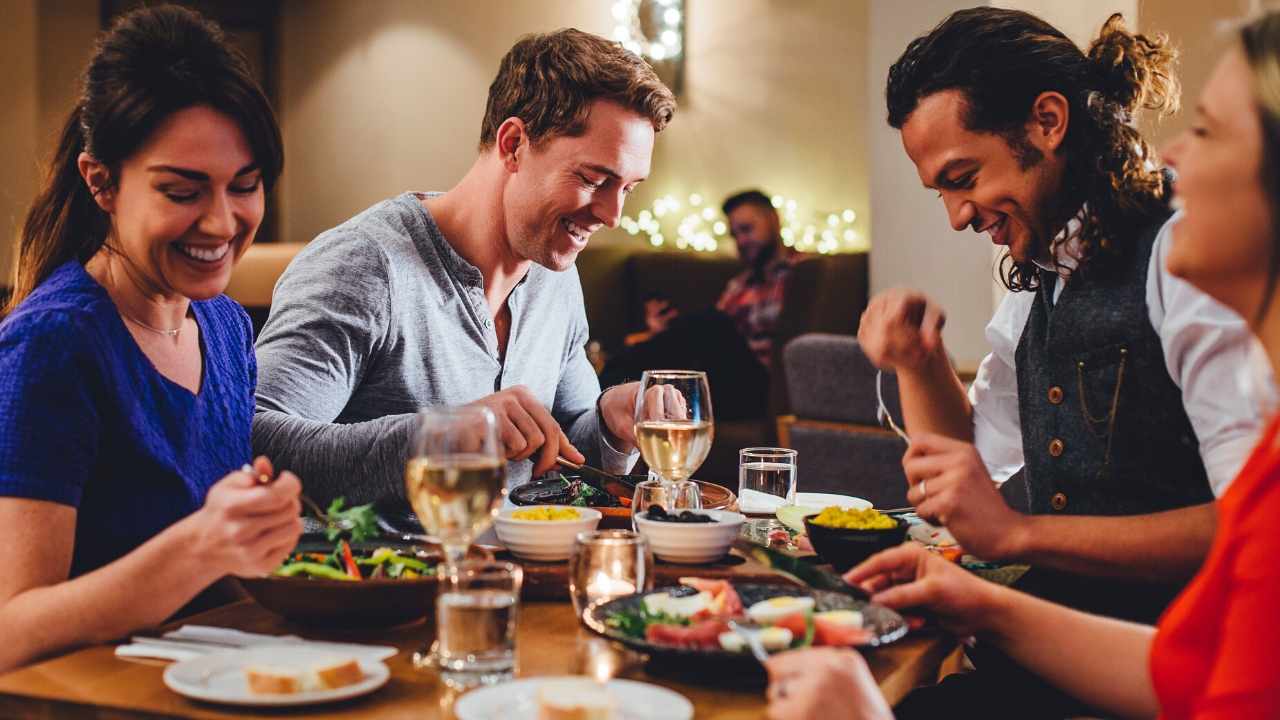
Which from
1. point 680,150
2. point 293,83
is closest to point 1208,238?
point 680,150

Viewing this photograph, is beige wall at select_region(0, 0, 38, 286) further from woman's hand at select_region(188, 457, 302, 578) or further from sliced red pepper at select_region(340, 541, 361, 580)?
woman's hand at select_region(188, 457, 302, 578)

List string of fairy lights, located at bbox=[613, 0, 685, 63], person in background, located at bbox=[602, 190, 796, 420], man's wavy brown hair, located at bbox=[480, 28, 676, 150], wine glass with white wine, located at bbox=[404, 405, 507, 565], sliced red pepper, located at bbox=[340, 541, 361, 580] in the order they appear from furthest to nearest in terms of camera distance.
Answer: string of fairy lights, located at bbox=[613, 0, 685, 63] → person in background, located at bbox=[602, 190, 796, 420] → man's wavy brown hair, located at bbox=[480, 28, 676, 150] → sliced red pepper, located at bbox=[340, 541, 361, 580] → wine glass with white wine, located at bbox=[404, 405, 507, 565]

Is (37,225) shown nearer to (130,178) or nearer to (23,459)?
(130,178)

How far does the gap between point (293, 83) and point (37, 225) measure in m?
8.00

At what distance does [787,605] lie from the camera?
4.07ft

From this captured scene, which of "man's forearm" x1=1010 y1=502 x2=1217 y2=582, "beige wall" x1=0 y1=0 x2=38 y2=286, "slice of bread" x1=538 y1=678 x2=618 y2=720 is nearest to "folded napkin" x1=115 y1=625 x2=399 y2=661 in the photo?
"slice of bread" x1=538 y1=678 x2=618 y2=720

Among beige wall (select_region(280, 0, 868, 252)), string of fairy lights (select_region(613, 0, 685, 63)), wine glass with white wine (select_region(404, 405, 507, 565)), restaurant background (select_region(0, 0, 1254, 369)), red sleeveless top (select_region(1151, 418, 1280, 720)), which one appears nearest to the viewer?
red sleeveless top (select_region(1151, 418, 1280, 720))

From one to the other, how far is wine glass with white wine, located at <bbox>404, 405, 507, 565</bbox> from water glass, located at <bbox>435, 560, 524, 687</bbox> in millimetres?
60

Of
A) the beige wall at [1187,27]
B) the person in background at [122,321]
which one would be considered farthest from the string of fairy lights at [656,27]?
the person in background at [122,321]

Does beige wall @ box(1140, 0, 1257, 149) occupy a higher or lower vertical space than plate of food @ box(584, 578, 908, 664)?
higher

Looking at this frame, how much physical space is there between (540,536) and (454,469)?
1.30 feet

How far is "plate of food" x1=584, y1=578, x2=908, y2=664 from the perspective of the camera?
115cm

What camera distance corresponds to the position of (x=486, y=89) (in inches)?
332

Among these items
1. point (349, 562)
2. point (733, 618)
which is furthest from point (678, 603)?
point (349, 562)
